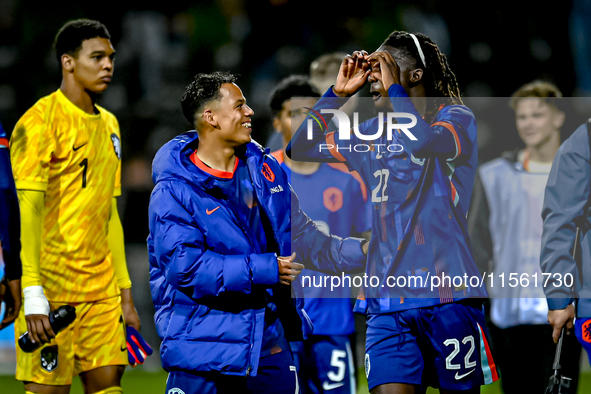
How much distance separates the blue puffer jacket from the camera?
326 centimetres

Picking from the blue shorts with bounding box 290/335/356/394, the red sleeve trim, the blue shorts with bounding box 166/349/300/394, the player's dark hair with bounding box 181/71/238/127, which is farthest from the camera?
the blue shorts with bounding box 290/335/356/394

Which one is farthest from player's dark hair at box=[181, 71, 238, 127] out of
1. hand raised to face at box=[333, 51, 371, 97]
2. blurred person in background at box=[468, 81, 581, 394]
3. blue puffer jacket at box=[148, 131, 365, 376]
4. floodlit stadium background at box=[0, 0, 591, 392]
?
floodlit stadium background at box=[0, 0, 591, 392]

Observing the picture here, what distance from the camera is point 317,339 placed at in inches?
189

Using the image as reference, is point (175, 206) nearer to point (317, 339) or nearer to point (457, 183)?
point (457, 183)

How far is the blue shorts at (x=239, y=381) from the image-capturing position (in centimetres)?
341

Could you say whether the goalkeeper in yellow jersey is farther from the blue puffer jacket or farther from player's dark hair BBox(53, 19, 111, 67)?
the blue puffer jacket

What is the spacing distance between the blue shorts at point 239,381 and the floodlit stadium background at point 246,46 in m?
4.80

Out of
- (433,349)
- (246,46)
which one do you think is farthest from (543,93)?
(246,46)

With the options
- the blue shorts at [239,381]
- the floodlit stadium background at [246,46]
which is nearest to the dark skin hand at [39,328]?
the blue shorts at [239,381]

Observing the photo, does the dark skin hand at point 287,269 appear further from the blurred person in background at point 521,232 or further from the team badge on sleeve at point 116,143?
the blurred person in background at point 521,232

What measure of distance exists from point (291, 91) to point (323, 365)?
187 centimetres

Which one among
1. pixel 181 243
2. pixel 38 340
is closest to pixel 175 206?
pixel 181 243

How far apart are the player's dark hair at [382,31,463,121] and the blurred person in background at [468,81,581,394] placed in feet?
5.25

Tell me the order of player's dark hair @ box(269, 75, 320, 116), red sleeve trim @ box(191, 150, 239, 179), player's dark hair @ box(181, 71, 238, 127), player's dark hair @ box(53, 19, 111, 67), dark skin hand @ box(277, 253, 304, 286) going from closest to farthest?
dark skin hand @ box(277, 253, 304, 286)
red sleeve trim @ box(191, 150, 239, 179)
player's dark hair @ box(181, 71, 238, 127)
player's dark hair @ box(53, 19, 111, 67)
player's dark hair @ box(269, 75, 320, 116)
